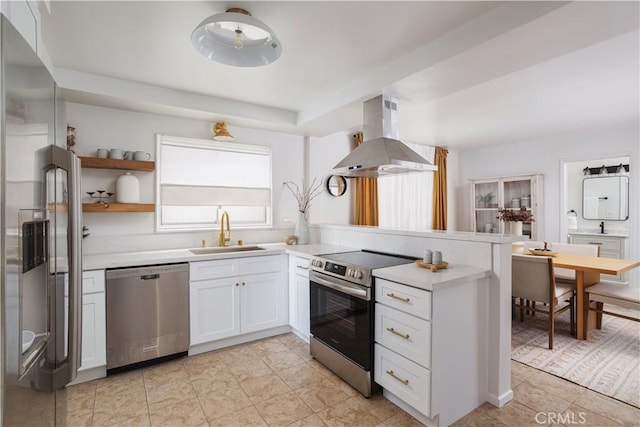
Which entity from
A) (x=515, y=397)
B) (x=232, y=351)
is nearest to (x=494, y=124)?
(x=515, y=397)

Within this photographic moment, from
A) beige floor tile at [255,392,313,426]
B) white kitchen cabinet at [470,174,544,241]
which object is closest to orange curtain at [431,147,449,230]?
white kitchen cabinet at [470,174,544,241]

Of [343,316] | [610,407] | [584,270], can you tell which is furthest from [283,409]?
[584,270]

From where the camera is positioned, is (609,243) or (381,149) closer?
(381,149)

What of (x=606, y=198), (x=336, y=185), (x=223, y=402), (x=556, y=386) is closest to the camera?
(x=223, y=402)

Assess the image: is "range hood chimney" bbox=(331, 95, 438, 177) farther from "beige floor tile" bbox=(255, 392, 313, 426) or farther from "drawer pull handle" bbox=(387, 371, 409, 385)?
"beige floor tile" bbox=(255, 392, 313, 426)

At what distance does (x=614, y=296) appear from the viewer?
2979 mm

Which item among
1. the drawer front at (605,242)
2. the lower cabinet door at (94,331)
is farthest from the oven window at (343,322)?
the drawer front at (605,242)

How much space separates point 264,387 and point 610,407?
2.33 metres

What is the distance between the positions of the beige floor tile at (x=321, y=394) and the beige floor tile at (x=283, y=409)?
48 millimetres

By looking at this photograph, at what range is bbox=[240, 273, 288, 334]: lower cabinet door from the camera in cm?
307

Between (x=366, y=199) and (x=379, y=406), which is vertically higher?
(x=366, y=199)

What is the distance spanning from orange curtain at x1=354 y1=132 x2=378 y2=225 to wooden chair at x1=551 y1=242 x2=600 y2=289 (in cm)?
222

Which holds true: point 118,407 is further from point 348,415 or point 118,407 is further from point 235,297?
point 348,415

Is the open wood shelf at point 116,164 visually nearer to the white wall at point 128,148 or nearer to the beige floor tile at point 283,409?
the white wall at point 128,148
